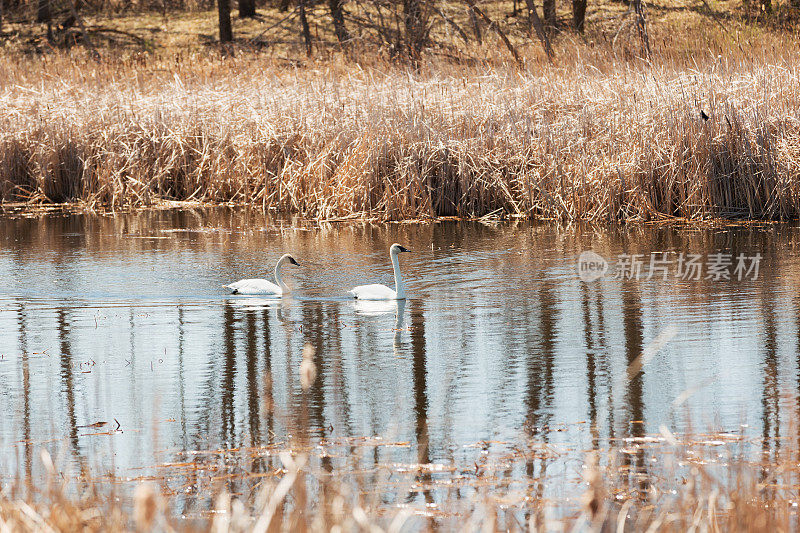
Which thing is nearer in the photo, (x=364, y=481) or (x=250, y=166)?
(x=364, y=481)

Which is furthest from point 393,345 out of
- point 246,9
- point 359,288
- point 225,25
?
point 246,9

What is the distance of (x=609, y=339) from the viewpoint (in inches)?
285

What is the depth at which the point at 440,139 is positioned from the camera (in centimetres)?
1342

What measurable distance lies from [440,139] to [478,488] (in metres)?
9.28

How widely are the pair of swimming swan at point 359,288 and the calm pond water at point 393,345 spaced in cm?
11

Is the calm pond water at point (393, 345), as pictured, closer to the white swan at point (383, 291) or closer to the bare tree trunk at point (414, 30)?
the white swan at point (383, 291)

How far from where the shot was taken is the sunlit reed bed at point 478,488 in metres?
3.94

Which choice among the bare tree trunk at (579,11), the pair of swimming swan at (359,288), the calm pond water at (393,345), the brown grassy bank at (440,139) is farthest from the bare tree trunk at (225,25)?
the pair of swimming swan at (359,288)

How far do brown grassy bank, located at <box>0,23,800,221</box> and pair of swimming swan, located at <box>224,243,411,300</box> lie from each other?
13.7 ft

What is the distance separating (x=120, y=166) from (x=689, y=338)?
10.1m

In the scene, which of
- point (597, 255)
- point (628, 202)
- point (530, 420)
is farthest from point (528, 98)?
point (530, 420)

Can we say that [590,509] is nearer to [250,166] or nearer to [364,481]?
[364,481]

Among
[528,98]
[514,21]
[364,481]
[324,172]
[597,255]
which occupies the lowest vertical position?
[364,481]

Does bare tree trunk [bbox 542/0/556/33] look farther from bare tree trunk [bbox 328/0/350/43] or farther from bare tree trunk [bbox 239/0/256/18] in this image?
bare tree trunk [bbox 239/0/256/18]
